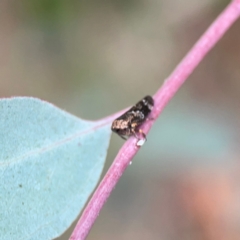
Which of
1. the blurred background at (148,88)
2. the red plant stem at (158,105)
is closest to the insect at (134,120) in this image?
the red plant stem at (158,105)

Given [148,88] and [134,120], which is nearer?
[134,120]

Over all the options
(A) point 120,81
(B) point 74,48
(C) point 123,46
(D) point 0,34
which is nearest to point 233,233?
(A) point 120,81

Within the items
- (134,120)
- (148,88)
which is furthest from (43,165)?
(148,88)

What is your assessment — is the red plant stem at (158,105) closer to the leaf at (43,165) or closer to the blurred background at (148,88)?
the leaf at (43,165)

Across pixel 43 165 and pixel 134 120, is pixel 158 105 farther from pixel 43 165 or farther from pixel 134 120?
pixel 43 165

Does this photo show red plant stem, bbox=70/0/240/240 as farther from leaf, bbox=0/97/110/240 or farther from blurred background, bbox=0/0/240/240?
blurred background, bbox=0/0/240/240
